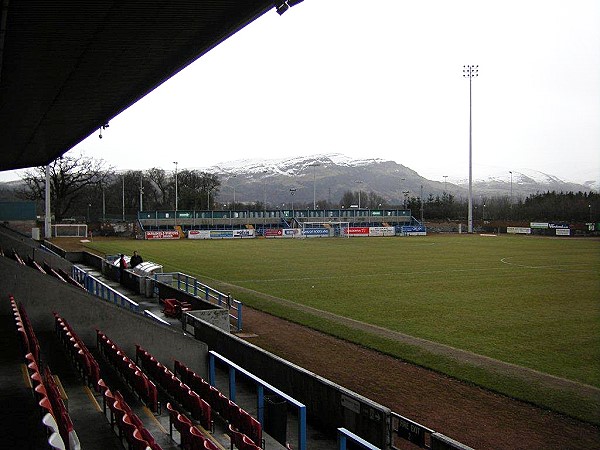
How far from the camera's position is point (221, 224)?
8638 centimetres

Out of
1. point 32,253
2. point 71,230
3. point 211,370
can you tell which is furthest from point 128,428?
point 71,230

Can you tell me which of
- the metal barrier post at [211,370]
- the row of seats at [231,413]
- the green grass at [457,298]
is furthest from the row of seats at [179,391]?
the green grass at [457,298]

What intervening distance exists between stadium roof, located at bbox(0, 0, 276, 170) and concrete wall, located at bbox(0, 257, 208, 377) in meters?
4.35

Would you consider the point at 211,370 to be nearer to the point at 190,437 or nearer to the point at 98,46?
the point at 190,437

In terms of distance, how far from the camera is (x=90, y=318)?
40.9ft

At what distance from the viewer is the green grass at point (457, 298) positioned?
48.8 ft

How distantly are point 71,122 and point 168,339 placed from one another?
33.6 feet

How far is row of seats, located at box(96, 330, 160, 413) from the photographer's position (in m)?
8.88

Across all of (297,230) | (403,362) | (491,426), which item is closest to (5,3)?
(491,426)

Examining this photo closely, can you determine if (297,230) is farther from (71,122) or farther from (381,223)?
(71,122)

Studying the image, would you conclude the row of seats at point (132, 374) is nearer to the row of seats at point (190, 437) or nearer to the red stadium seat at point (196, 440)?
the row of seats at point (190, 437)

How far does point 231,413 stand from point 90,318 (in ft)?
17.9

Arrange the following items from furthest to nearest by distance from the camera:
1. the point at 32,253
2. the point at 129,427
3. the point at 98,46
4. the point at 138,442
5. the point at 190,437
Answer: the point at 32,253 → the point at 98,46 → the point at 190,437 → the point at 129,427 → the point at 138,442

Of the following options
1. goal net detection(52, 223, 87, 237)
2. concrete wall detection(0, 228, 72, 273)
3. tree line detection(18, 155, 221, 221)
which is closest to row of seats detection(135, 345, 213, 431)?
concrete wall detection(0, 228, 72, 273)
